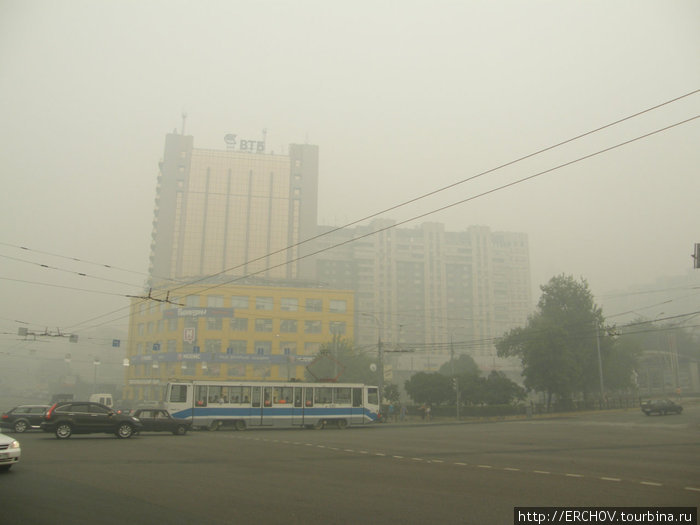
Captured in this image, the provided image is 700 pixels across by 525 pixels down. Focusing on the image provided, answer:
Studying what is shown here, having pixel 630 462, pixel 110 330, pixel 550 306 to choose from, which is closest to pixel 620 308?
pixel 550 306

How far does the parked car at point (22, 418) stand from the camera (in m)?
27.3

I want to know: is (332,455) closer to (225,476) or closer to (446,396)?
(225,476)

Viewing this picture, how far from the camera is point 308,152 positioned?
116688mm

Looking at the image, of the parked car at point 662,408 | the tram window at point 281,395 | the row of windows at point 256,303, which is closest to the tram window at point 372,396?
the tram window at point 281,395

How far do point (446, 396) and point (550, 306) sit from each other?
22.2 m

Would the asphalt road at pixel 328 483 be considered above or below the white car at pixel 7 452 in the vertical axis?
below

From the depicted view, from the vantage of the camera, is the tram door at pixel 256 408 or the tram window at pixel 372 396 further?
the tram window at pixel 372 396

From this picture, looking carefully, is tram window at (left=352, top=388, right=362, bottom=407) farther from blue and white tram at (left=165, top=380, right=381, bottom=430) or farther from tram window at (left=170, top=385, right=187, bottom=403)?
tram window at (left=170, top=385, right=187, bottom=403)

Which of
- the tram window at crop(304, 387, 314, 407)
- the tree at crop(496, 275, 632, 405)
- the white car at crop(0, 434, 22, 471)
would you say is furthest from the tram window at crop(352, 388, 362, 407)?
the tree at crop(496, 275, 632, 405)

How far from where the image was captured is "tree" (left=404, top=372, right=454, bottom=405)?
50.3 m

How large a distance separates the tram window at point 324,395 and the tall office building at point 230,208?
74.7 metres

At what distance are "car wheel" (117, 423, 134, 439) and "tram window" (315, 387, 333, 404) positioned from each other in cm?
1357

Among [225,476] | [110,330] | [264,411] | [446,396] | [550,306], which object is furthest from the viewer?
[110,330]

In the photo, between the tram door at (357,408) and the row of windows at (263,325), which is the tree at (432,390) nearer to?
the tram door at (357,408)
